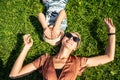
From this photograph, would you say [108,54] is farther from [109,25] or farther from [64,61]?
[64,61]

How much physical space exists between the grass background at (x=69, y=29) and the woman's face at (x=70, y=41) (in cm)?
70

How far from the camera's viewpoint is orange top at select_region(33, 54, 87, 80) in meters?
7.00

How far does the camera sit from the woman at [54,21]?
25.1ft

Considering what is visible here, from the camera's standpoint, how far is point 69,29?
320 inches

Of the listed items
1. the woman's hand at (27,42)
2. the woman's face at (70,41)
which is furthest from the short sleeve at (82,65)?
the woman's hand at (27,42)

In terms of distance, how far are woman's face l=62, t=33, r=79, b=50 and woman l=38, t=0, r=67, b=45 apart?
0.39 m

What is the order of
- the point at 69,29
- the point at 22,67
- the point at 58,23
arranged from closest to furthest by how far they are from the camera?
the point at 22,67, the point at 58,23, the point at 69,29

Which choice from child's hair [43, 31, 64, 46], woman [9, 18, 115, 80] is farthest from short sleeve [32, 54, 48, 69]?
child's hair [43, 31, 64, 46]

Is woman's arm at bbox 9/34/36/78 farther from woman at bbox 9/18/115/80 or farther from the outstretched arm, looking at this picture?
the outstretched arm

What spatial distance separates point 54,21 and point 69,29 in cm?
39

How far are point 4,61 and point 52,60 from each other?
120 cm

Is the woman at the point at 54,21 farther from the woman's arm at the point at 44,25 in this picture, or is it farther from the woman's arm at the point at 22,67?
the woman's arm at the point at 22,67

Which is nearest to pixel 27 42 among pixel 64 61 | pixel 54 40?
pixel 54 40

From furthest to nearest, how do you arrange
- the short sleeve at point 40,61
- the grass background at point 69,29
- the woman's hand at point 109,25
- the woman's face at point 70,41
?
the grass background at point 69,29, the woman's hand at point 109,25, the short sleeve at point 40,61, the woman's face at point 70,41
